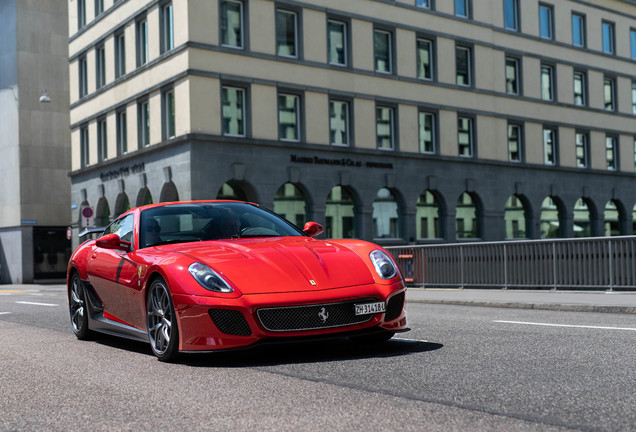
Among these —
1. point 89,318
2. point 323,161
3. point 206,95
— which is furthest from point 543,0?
point 89,318

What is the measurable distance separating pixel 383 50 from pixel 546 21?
35.7 feet

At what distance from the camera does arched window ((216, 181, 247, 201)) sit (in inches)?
1228

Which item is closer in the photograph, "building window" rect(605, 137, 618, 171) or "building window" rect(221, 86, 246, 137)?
"building window" rect(221, 86, 246, 137)

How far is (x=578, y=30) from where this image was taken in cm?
4350

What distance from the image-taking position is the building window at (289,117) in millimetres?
32344

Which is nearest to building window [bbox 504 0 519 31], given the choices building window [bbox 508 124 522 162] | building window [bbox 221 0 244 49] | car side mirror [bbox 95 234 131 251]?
building window [bbox 508 124 522 162]

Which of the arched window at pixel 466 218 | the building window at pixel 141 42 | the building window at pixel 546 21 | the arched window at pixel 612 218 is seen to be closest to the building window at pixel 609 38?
the building window at pixel 546 21

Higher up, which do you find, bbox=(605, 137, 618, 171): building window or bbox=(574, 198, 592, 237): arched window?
bbox=(605, 137, 618, 171): building window

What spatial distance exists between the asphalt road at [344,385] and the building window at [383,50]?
91.3 ft

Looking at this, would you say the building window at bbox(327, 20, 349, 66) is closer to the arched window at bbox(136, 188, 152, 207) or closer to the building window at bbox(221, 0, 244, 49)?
the building window at bbox(221, 0, 244, 49)

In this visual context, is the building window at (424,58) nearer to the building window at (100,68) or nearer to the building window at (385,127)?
the building window at (385,127)

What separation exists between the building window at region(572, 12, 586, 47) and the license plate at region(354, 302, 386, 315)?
39.5m

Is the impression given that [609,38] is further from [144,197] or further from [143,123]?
[144,197]

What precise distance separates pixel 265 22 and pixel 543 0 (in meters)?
16.4
